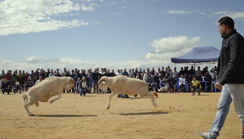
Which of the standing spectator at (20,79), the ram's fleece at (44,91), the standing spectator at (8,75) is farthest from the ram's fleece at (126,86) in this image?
the standing spectator at (8,75)

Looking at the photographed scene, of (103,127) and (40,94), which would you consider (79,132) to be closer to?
(103,127)

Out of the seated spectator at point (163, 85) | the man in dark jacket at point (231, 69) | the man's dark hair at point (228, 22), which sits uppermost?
the man's dark hair at point (228, 22)

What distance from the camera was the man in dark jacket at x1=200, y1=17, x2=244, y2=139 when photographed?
419cm

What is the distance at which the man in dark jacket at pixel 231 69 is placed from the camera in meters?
4.19

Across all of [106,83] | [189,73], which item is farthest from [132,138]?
[189,73]

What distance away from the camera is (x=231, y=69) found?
4176 millimetres

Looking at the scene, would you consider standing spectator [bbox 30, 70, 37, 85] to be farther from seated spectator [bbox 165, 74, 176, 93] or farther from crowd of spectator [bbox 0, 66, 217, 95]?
seated spectator [bbox 165, 74, 176, 93]

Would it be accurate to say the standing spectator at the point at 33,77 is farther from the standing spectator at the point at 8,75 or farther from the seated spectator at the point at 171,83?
the seated spectator at the point at 171,83

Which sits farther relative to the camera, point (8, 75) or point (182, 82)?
point (8, 75)

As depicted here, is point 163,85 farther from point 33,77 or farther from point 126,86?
point 33,77

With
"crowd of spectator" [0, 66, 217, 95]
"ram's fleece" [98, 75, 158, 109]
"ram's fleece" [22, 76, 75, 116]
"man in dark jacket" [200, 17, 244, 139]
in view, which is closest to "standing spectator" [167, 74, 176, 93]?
"crowd of spectator" [0, 66, 217, 95]

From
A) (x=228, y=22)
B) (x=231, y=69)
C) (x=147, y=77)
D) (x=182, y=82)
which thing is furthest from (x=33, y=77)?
(x=231, y=69)

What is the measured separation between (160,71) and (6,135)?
64.3 feet

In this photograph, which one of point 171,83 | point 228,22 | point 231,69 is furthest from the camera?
point 171,83
